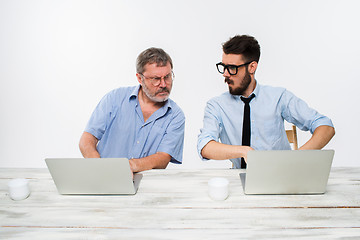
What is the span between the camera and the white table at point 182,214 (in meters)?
0.83

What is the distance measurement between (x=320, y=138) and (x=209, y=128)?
0.63 meters

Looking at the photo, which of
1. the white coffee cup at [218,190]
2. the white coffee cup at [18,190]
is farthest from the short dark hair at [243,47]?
the white coffee cup at [18,190]

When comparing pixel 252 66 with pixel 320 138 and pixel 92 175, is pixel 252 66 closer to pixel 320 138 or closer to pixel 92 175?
pixel 320 138

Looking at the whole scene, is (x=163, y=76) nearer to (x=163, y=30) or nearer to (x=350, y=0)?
(x=163, y=30)

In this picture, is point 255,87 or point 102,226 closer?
point 102,226

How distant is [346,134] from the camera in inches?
102

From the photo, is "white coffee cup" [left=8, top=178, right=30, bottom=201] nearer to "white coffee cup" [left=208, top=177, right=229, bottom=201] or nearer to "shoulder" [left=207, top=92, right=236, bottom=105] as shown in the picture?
"white coffee cup" [left=208, top=177, right=229, bottom=201]

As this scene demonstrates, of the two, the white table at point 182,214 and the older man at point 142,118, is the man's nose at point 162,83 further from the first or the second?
the white table at point 182,214

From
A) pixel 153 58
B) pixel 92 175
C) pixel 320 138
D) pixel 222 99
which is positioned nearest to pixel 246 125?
pixel 222 99

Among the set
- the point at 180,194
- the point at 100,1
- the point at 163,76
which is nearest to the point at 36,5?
the point at 100,1

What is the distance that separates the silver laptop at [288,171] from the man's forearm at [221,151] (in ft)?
1.08

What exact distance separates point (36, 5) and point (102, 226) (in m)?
2.35

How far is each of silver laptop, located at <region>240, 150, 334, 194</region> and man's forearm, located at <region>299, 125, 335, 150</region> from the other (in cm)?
58

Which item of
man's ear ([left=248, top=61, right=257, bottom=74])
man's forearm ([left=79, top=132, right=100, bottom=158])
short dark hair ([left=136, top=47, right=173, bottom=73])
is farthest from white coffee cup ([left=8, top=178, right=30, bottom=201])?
man's ear ([left=248, top=61, right=257, bottom=74])
